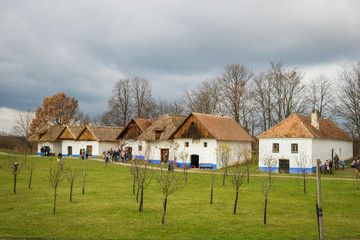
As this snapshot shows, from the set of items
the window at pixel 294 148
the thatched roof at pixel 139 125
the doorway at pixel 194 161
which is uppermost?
the thatched roof at pixel 139 125

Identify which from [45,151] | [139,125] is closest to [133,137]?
[139,125]

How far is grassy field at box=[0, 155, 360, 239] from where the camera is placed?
13.7m

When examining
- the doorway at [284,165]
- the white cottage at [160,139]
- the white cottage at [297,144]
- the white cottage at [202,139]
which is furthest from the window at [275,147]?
the white cottage at [160,139]

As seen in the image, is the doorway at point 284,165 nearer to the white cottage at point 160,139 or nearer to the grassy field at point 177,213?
the grassy field at point 177,213

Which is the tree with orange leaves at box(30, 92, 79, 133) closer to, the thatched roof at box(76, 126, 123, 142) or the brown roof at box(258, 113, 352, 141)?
the thatched roof at box(76, 126, 123, 142)

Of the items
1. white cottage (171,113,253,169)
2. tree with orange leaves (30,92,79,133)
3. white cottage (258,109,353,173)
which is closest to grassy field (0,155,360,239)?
white cottage (258,109,353,173)

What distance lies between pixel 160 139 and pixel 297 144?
18.1 metres

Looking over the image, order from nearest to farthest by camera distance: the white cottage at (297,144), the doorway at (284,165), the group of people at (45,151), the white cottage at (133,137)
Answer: the white cottage at (297,144) < the doorway at (284,165) < the white cottage at (133,137) < the group of people at (45,151)

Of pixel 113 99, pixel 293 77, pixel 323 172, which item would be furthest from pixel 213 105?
pixel 323 172

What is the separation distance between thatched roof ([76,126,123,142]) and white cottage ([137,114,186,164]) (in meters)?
8.78

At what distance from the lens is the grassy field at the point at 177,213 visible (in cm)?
1372

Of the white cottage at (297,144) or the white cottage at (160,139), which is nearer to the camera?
the white cottage at (297,144)

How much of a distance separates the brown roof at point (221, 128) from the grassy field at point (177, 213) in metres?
14.9

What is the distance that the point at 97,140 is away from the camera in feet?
173
